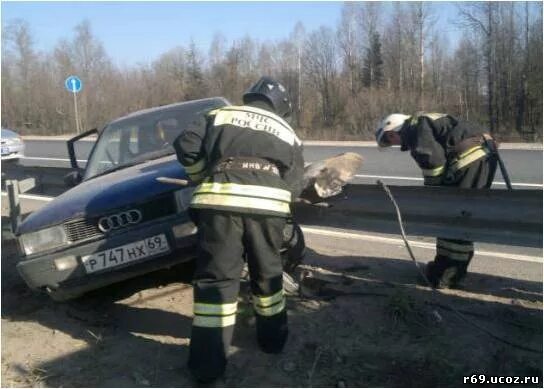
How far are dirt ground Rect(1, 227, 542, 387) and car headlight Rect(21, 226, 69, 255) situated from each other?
63 cm

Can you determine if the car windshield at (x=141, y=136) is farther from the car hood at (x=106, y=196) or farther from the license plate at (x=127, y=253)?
the license plate at (x=127, y=253)

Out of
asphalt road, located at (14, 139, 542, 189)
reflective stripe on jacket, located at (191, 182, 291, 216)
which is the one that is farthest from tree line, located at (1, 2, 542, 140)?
reflective stripe on jacket, located at (191, 182, 291, 216)

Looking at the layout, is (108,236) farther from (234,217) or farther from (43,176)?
(43,176)

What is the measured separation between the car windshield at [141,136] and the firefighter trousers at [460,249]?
2.53m

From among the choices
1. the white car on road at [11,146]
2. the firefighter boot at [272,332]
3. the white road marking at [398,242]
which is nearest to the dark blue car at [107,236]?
the firefighter boot at [272,332]

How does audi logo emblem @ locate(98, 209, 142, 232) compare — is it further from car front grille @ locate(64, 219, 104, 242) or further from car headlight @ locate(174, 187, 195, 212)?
car headlight @ locate(174, 187, 195, 212)

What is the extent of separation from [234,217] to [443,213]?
4.84ft

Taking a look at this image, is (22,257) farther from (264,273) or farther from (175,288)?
(264,273)

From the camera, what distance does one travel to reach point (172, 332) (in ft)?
12.2

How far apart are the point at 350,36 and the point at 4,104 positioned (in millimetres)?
23749

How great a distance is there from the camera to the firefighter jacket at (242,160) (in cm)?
298

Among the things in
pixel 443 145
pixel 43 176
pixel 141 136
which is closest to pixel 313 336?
pixel 443 145

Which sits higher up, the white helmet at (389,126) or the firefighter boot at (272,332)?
the white helmet at (389,126)

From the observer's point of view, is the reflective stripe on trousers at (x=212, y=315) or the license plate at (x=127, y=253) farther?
the license plate at (x=127, y=253)
